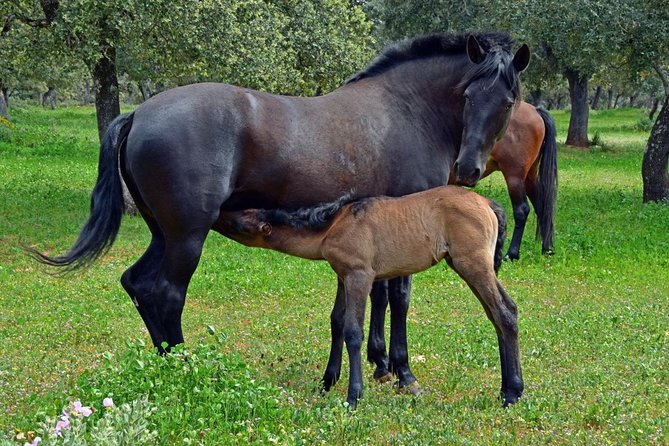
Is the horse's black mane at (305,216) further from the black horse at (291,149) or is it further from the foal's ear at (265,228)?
the black horse at (291,149)

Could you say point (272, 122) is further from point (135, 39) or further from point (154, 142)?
point (135, 39)

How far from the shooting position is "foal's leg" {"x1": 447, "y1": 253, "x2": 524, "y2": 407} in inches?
254

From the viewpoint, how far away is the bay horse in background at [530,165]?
13070 mm

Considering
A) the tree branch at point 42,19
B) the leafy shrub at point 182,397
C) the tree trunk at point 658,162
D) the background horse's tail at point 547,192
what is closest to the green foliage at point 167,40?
the tree branch at point 42,19

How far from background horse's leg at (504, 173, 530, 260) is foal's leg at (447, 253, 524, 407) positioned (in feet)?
21.8

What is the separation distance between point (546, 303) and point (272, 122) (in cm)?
526

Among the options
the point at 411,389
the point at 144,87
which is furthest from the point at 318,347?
the point at 144,87

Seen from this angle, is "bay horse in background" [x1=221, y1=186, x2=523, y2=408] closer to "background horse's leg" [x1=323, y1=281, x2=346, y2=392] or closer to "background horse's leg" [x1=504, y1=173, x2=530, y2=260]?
"background horse's leg" [x1=323, y1=281, x2=346, y2=392]

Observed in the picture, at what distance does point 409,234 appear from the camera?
255 inches

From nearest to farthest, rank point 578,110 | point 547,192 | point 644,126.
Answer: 1. point 547,192
2. point 578,110
3. point 644,126

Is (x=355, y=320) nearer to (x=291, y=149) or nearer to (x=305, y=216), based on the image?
(x=305, y=216)

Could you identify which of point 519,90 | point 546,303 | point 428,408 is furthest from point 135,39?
point 428,408

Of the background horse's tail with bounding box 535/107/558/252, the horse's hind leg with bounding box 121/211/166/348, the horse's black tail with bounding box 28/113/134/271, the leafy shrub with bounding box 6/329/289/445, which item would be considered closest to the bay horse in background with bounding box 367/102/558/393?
the background horse's tail with bounding box 535/107/558/252

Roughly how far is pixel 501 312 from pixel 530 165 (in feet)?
24.5
